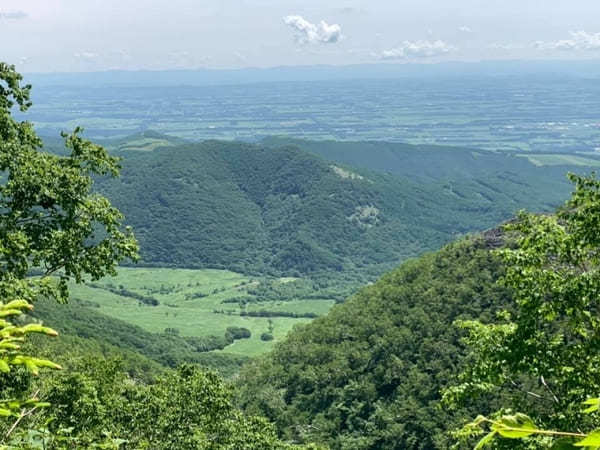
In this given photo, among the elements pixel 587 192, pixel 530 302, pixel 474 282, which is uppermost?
pixel 587 192

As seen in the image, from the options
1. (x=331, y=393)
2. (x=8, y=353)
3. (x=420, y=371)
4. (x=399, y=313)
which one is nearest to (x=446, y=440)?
(x=420, y=371)

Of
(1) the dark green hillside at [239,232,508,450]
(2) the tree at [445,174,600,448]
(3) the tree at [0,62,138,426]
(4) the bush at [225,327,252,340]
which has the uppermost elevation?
(3) the tree at [0,62,138,426]

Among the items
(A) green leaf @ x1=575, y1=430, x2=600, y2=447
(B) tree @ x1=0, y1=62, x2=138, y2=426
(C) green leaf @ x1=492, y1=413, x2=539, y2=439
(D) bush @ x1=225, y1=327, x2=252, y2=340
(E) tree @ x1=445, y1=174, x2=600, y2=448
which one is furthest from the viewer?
(D) bush @ x1=225, y1=327, x2=252, y2=340

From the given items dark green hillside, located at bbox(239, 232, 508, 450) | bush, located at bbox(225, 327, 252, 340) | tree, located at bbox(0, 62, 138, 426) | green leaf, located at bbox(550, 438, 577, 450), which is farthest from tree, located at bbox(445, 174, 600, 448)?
bush, located at bbox(225, 327, 252, 340)

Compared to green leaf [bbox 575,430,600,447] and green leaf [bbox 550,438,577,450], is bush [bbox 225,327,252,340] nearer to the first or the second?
green leaf [bbox 550,438,577,450]

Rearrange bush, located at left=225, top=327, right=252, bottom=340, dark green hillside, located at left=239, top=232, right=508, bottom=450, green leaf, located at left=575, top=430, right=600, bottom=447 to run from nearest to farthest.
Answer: green leaf, located at left=575, top=430, right=600, bottom=447 → dark green hillside, located at left=239, top=232, right=508, bottom=450 → bush, located at left=225, top=327, right=252, bottom=340

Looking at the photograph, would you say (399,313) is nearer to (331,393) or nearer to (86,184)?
(331,393)

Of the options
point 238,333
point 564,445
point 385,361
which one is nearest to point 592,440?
point 564,445

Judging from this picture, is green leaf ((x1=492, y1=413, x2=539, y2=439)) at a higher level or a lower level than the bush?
higher
